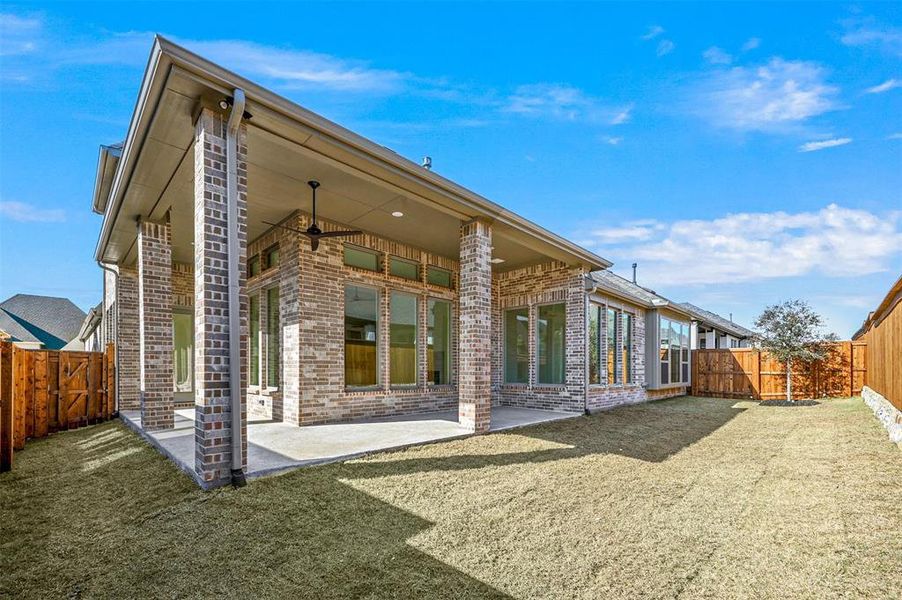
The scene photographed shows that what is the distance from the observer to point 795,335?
502 inches

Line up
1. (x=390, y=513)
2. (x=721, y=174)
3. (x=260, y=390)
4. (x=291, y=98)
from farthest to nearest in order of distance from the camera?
1. (x=721, y=174)
2. (x=260, y=390)
3. (x=291, y=98)
4. (x=390, y=513)

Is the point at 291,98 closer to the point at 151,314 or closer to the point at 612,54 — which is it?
the point at 151,314

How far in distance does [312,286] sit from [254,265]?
7.70 feet

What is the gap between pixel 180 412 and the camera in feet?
27.3

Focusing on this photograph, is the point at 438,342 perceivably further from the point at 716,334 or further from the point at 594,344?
the point at 716,334

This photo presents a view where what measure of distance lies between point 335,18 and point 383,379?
19.4 feet

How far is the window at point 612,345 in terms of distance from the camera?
10211 mm

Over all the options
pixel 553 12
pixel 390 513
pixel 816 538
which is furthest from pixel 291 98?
pixel 816 538

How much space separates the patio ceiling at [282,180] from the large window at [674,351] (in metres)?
6.45

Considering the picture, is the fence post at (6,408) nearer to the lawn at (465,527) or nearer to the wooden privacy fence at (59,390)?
the wooden privacy fence at (59,390)

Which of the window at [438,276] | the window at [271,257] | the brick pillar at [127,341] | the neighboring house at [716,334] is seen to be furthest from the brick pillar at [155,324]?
the neighboring house at [716,334]

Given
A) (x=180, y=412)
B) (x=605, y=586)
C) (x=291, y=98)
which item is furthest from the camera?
(x=180, y=412)

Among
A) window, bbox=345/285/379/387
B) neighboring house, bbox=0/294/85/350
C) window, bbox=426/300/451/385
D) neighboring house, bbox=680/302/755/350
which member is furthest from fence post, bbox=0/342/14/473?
neighboring house, bbox=0/294/85/350

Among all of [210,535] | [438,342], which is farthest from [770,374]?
[210,535]
